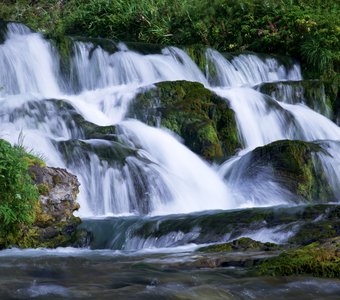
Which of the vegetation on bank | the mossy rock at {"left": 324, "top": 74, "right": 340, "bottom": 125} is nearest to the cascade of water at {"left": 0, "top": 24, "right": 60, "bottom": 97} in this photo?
the vegetation on bank

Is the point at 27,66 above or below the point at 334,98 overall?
above

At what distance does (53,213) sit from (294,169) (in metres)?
4.21

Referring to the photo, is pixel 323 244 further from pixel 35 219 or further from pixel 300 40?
pixel 300 40

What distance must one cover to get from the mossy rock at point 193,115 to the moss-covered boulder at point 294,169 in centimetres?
164

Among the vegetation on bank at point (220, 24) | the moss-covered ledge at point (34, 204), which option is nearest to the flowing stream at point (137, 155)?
the moss-covered ledge at point (34, 204)

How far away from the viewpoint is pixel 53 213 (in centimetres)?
745

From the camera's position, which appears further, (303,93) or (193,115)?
(303,93)

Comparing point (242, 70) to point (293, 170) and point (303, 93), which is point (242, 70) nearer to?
point (303, 93)

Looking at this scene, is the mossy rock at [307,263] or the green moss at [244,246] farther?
the green moss at [244,246]

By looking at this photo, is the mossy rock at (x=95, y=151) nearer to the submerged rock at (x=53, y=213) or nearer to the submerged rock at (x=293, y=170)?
the submerged rock at (x=53, y=213)

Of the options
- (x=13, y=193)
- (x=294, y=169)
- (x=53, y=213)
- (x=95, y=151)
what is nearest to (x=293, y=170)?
(x=294, y=169)

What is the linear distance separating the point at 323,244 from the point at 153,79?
34.0 feet

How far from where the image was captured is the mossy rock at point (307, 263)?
482 centimetres

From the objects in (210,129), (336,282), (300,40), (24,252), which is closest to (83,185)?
(24,252)
